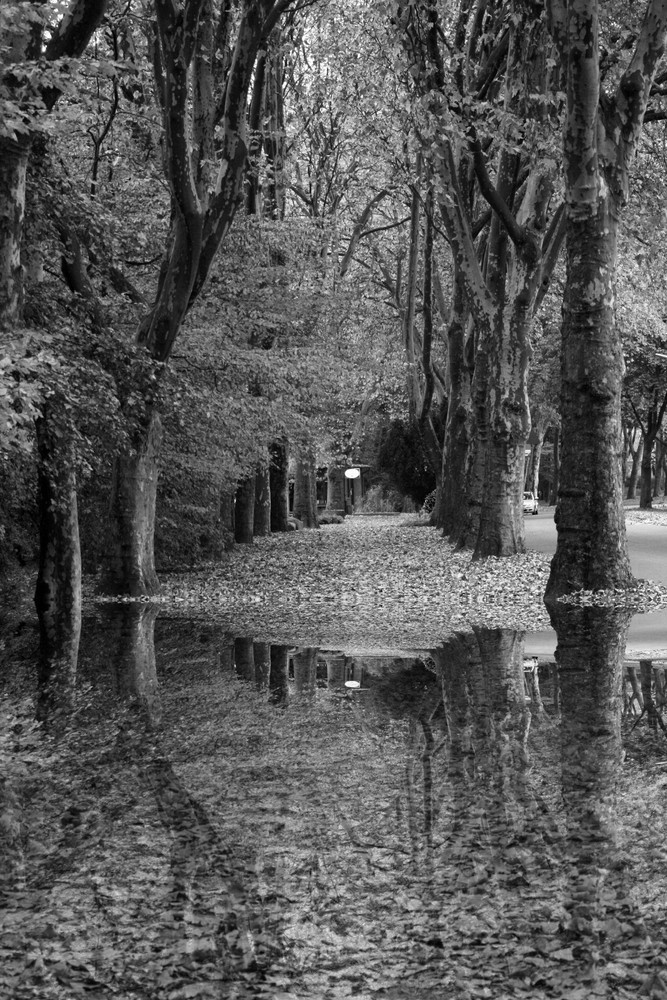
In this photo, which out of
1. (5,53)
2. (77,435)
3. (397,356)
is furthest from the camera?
(397,356)

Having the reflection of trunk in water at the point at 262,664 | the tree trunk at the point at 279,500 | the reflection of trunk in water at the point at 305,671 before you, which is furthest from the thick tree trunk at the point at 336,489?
the reflection of trunk in water at the point at 305,671

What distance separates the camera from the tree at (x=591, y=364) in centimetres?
1530

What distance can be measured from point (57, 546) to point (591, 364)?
7378mm

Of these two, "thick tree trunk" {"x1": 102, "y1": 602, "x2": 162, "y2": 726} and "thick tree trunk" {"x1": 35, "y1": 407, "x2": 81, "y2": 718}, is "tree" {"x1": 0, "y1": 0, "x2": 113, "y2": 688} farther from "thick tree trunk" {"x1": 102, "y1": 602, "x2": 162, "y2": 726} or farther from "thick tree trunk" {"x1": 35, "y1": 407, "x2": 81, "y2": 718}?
"thick tree trunk" {"x1": 102, "y1": 602, "x2": 162, "y2": 726}

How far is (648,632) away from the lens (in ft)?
42.0

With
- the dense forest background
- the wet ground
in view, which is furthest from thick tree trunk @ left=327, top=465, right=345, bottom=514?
the wet ground

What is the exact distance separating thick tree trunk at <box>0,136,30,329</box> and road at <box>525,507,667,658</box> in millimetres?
6330

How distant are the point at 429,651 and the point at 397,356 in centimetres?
3871

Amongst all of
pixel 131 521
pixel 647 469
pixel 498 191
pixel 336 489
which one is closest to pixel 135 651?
pixel 131 521

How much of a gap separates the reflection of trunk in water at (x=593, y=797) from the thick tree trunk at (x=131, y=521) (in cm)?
1003

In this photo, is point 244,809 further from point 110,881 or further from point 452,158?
point 452,158

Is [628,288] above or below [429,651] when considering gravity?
above

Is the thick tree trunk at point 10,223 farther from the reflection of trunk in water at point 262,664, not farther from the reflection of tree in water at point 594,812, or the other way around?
the reflection of tree in water at point 594,812

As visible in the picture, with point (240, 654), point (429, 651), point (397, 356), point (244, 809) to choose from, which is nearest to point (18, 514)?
point (240, 654)
